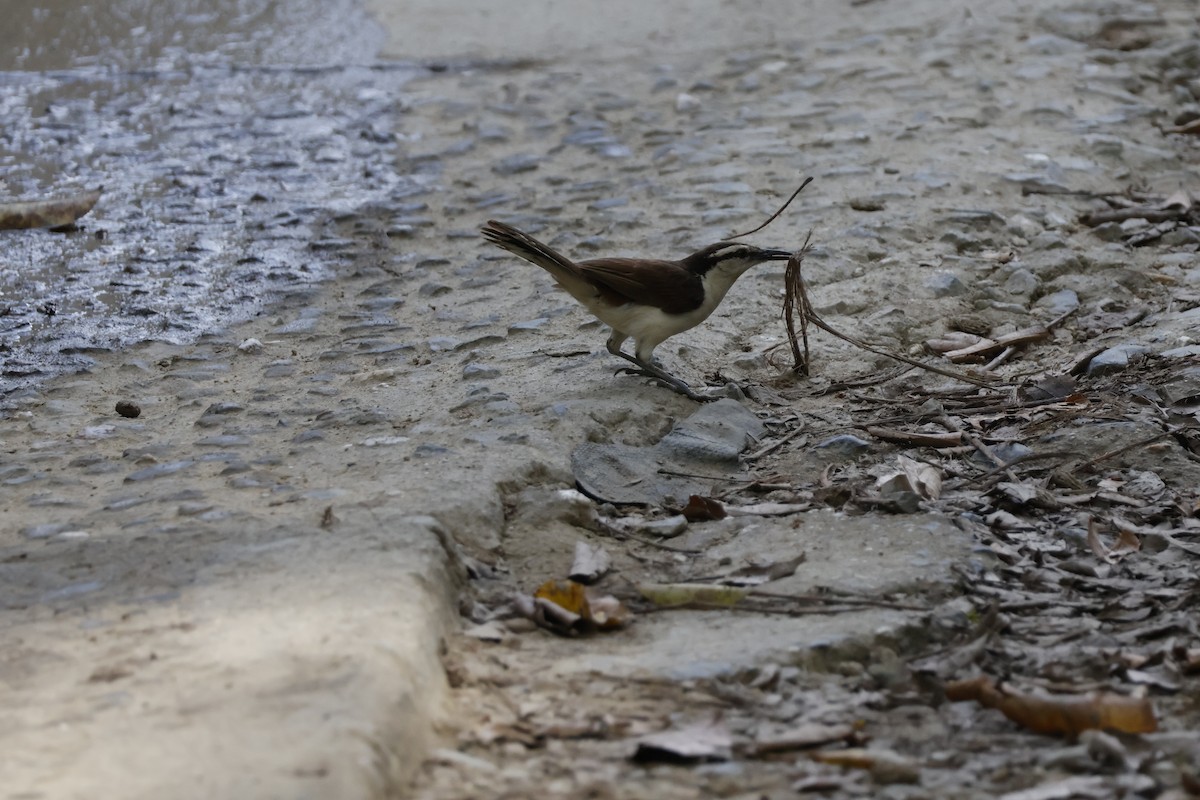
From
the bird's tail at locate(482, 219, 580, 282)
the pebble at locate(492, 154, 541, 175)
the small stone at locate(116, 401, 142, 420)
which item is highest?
the bird's tail at locate(482, 219, 580, 282)

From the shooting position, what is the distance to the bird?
4695 mm

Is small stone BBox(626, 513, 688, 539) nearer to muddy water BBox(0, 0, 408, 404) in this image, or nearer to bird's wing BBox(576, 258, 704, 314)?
bird's wing BBox(576, 258, 704, 314)

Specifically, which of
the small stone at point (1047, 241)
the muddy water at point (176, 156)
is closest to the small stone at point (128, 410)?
the muddy water at point (176, 156)

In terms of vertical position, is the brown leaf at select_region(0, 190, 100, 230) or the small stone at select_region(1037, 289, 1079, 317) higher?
the brown leaf at select_region(0, 190, 100, 230)

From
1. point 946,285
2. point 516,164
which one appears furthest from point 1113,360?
point 516,164

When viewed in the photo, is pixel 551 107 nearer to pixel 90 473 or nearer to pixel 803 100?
pixel 803 100

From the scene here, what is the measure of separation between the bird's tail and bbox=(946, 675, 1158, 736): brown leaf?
2397 millimetres

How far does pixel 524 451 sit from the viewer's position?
412 centimetres

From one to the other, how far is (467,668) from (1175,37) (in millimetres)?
7401

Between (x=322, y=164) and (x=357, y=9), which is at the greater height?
(x=357, y=9)

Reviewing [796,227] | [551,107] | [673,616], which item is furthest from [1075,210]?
[673,616]

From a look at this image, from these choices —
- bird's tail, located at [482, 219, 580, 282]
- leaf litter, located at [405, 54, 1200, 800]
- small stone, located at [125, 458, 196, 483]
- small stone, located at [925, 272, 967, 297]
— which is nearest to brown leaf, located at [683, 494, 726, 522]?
leaf litter, located at [405, 54, 1200, 800]

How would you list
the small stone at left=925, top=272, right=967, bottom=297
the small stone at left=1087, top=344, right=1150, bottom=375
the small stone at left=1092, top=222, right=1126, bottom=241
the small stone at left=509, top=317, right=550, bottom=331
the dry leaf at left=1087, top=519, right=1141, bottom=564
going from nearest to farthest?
the dry leaf at left=1087, top=519, right=1141, bottom=564 < the small stone at left=1087, top=344, right=1150, bottom=375 < the small stone at left=509, top=317, right=550, bottom=331 < the small stone at left=925, top=272, right=967, bottom=297 < the small stone at left=1092, top=222, right=1126, bottom=241

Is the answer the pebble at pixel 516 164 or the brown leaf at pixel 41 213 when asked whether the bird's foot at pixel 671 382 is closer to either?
the pebble at pixel 516 164
